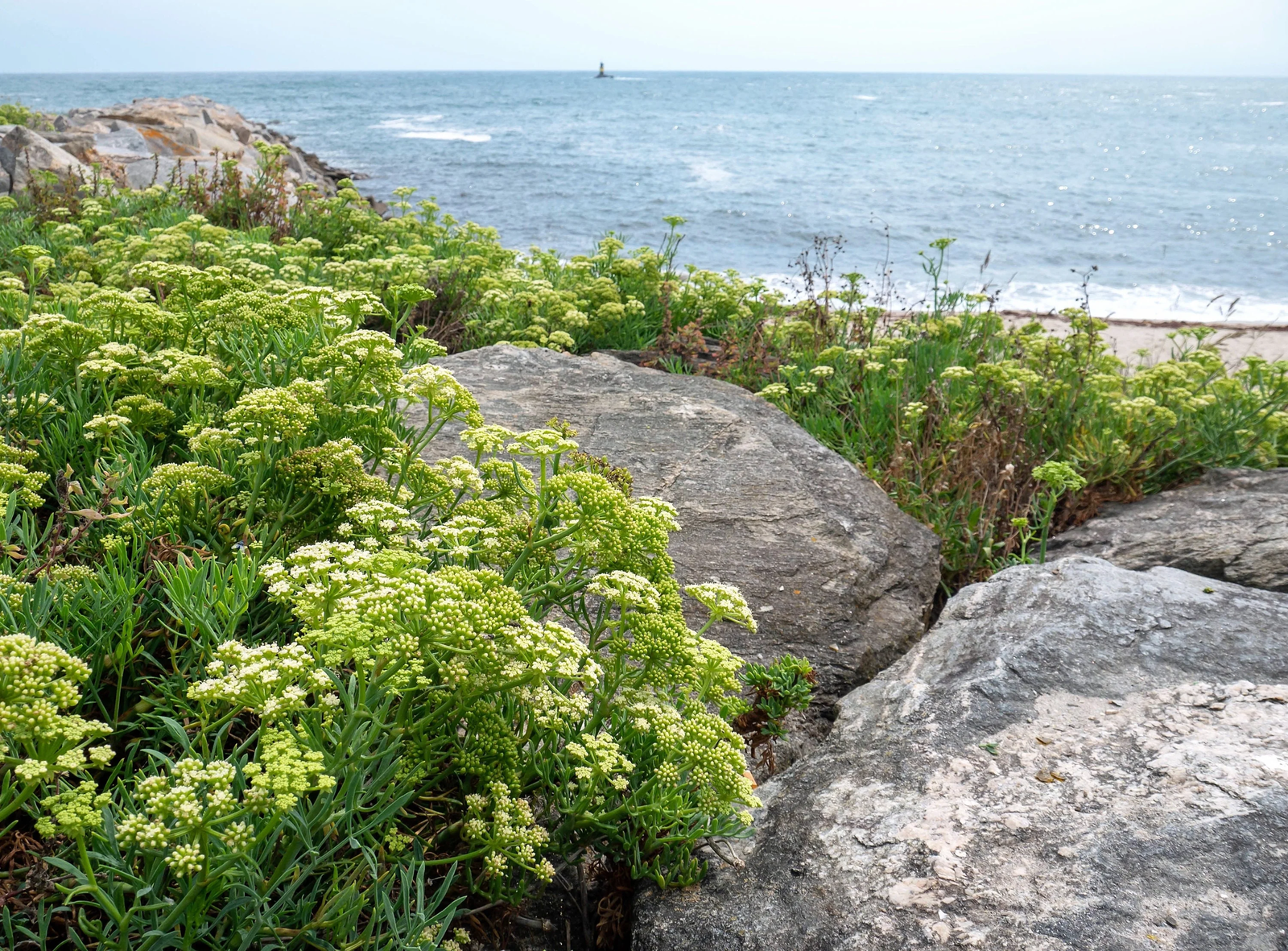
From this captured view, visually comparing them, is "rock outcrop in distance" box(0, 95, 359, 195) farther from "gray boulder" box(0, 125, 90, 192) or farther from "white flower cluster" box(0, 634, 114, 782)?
"white flower cluster" box(0, 634, 114, 782)

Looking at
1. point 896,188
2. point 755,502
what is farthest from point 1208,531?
point 896,188

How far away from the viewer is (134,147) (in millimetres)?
15789

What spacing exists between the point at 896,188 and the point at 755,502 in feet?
109

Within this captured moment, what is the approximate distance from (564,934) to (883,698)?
1.56 meters

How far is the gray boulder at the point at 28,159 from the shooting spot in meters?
11.5

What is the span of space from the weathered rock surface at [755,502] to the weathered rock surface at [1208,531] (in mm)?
1238

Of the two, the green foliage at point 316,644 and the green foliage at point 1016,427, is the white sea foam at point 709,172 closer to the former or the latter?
the green foliage at point 1016,427

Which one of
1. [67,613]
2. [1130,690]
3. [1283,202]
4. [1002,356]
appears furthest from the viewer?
[1283,202]

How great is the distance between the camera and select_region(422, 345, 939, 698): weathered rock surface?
4.16 m

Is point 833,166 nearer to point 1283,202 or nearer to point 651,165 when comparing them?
point 651,165

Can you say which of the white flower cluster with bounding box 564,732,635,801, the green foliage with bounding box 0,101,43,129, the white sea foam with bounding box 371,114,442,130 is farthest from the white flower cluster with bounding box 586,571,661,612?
the white sea foam with bounding box 371,114,442,130

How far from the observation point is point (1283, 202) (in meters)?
32.9

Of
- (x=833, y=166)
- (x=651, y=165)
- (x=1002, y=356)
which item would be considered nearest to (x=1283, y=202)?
(x=833, y=166)

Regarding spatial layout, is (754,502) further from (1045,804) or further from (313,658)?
(313,658)
